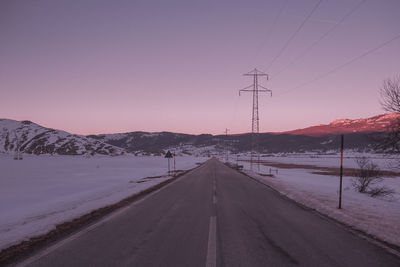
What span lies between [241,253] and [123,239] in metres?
2.95

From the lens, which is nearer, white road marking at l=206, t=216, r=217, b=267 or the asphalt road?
white road marking at l=206, t=216, r=217, b=267

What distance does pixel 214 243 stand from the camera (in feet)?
18.6

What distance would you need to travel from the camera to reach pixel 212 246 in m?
5.45

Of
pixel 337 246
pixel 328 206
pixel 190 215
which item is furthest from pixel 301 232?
pixel 328 206

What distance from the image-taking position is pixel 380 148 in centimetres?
1062

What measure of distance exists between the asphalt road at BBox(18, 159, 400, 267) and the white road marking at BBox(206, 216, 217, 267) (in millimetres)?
13

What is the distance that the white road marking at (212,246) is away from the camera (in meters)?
4.56

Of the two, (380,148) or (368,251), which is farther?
(380,148)

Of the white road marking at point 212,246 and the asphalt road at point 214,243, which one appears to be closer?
the white road marking at point 212,246

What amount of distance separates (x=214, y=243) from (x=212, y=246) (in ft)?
0.74

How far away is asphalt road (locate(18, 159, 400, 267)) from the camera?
4.71 m

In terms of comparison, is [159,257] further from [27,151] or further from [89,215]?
[27,151]

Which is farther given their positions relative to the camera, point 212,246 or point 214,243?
point 214,243

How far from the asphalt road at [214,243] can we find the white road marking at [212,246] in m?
0.01
